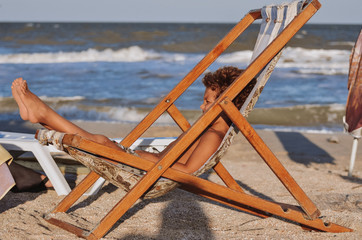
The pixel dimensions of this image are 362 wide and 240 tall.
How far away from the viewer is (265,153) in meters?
2.32

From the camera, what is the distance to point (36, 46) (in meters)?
20.8

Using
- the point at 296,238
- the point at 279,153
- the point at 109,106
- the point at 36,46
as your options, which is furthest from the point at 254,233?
the point at 36,46

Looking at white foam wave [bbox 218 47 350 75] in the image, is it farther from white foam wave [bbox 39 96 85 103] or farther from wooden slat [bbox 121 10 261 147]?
wooden slat [bbox 121 10 261 147]

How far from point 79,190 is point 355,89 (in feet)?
7.84

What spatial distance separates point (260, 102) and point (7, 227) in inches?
264

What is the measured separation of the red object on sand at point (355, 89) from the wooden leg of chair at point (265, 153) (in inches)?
60.3

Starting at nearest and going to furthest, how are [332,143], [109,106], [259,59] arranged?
[259,59] → [332,143] → [109,106]

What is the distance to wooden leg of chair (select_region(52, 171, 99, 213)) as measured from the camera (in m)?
2.61

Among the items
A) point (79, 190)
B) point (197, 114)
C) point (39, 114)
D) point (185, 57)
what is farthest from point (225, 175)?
point (185, 57)

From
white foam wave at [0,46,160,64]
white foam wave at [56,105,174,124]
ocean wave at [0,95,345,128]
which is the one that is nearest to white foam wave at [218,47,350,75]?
white foam wave at [0,46,160,64]

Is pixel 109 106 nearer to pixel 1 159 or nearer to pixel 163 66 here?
pixel 1 159

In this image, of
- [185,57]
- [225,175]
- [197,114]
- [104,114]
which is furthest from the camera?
[185,57]

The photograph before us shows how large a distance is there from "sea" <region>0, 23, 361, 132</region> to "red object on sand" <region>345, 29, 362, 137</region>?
2.74 feet

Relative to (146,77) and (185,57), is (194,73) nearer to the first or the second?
(146,77)
